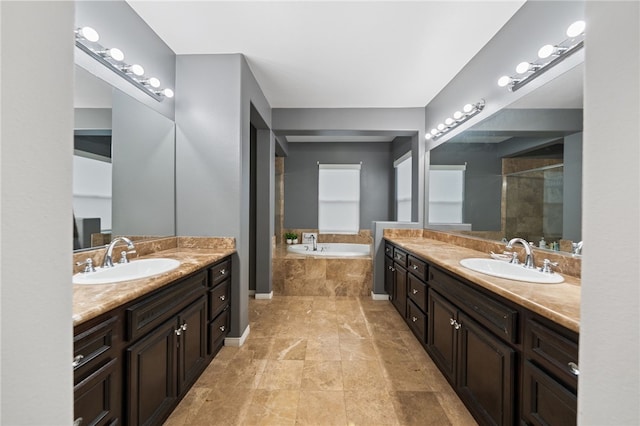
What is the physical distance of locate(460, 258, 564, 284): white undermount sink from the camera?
143 cm

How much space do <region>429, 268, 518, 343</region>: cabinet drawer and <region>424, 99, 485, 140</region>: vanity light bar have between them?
1.60 m

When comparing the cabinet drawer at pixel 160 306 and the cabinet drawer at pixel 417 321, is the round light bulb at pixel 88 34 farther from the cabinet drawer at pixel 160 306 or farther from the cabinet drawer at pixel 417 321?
the cabinet drawer at pixel 417 321

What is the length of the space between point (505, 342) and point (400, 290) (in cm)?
183

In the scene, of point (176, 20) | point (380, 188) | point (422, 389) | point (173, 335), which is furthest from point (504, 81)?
point (380, 188)

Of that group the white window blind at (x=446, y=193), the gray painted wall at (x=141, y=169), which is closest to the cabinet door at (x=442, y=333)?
the white window blind at (x=446, y=193)

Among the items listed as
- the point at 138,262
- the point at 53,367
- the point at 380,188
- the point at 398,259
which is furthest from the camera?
the point at 380,188

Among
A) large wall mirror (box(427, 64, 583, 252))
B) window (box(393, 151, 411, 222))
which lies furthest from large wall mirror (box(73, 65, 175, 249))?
window (box(393, 151, 411, 222))

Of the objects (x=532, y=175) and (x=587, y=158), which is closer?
(x=587, y=158)

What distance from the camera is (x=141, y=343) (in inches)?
51.7

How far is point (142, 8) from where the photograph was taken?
1.97 metres

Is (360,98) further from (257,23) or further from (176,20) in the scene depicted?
(176,20)

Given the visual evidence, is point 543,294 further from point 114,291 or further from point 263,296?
point 263,296

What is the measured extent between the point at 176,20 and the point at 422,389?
10.6 feet

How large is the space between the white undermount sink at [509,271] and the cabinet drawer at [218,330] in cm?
191
